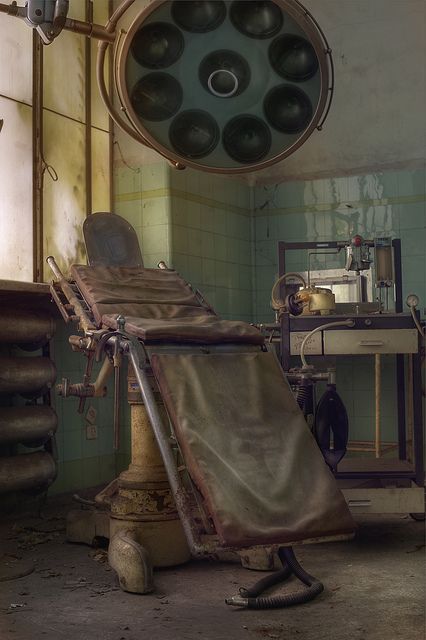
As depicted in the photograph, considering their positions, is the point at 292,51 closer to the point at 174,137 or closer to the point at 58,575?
the point at 174,137

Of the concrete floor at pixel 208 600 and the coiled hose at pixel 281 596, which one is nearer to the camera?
the concrete floor at pixel 208 600

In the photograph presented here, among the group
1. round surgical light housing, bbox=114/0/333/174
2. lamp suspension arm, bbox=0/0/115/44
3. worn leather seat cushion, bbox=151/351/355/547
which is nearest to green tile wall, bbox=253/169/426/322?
worn leather seat cushion, bbox=151/351/355/547

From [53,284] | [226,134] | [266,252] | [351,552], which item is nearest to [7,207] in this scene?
[53,284]

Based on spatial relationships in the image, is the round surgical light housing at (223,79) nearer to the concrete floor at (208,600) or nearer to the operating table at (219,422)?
the operating table at (219,422)

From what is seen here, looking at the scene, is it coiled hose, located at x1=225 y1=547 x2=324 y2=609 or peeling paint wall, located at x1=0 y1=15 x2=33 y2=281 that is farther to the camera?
peeling paint wall, located at x1=0 y1=15 x2=33 y2=281

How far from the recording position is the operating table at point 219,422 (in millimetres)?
2771

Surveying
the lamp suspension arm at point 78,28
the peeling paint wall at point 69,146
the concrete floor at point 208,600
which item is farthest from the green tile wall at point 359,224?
the lamp suspension arm at point 78,28

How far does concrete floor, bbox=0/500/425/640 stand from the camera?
2.81m

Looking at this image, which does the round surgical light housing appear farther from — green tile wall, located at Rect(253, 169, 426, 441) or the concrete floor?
green tile wall, located at Rect(253, 169, 426, 441)

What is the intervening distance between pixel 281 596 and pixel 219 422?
2.39 ft

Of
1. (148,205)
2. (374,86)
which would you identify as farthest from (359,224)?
(148,205)

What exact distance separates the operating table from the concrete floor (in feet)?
0.56

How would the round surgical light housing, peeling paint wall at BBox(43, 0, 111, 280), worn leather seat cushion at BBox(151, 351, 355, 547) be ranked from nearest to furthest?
the round surgical light housing, worn leather seat cushion at BBox(151, 351, 355, 547), peeling paint wall at BBox(43, 0, 111, 280)

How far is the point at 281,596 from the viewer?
3.05 meters
